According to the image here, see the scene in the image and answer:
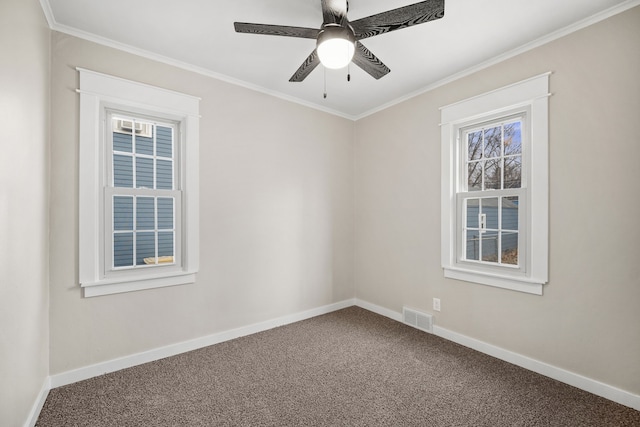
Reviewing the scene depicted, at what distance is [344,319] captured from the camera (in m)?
3.68

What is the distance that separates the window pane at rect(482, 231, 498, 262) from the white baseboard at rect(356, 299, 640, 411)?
0.78m

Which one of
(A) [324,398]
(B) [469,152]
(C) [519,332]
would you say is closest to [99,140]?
(A) [324,398]

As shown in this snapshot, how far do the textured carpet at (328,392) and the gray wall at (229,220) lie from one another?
35 centimetres

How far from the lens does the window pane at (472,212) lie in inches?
118

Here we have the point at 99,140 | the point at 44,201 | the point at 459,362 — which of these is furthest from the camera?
the point at 459,362

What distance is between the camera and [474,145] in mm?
3051

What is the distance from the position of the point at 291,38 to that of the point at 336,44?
854mm

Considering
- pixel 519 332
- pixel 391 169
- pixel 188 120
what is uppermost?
pixel 188 120

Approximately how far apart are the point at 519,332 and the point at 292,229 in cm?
241

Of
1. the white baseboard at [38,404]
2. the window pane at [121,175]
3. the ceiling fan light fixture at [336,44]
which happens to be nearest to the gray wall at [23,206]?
the white baseboard at [38,404]

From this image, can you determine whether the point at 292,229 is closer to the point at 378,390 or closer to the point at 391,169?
the point at 391,169

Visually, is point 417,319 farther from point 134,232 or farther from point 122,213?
point 122,213

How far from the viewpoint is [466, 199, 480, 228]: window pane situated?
3.01 meters

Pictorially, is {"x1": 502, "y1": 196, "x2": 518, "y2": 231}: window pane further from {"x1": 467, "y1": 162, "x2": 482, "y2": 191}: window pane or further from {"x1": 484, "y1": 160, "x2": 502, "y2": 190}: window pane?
{"x1": 467, "y1": 162, "x2": 482, "y2": 191}: window pane
